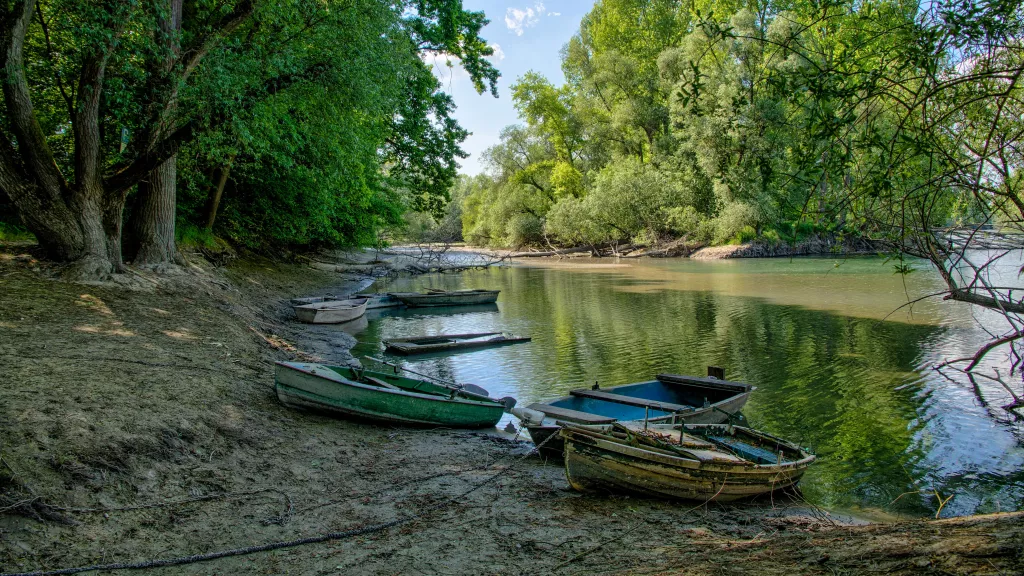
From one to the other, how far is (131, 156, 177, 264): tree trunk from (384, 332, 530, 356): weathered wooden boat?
5.89m

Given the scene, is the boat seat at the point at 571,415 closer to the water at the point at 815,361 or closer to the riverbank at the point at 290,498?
the riverbank at the point at 290,498

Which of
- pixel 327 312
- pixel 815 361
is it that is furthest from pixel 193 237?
pixel 815 361

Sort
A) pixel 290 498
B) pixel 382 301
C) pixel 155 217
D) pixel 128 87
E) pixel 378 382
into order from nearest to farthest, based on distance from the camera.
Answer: pixel 290 498, pixel 378 382, pixel 128 87, pixel 155 217, pixel 382 301

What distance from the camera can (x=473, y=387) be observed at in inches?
407

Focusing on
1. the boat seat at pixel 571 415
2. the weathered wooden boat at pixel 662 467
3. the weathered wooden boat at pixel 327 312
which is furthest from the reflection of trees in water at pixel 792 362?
the weathered wooden boat at pixel 327 312

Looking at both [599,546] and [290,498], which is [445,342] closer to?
[290,498]

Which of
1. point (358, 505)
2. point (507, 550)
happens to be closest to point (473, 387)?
point (358, 505)

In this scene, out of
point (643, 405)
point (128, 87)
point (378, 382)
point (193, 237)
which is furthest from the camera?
point (193, 237)

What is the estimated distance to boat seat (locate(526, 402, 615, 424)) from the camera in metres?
7.73

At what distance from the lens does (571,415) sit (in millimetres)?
8188

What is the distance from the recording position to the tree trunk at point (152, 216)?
13.7 meters

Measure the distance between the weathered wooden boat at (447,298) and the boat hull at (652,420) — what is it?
15025mm

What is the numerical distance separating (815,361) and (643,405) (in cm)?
685

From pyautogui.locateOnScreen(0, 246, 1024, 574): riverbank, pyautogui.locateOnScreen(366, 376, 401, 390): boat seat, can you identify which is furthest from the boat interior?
pyautogui.locateOnScreen(366, 376, 401, 390): boat seat
